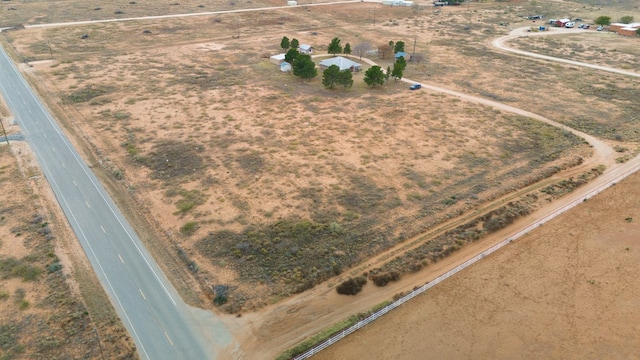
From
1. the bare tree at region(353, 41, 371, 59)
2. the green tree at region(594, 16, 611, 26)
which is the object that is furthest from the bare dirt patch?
the green tree at region(594, 16, 611, 26)

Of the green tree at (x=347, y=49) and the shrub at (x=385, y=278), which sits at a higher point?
the green tree at (x=347, y=49)

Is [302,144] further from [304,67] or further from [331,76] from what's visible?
[304,67]

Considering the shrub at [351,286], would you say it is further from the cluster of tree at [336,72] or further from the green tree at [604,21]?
the green tree at [604,21]

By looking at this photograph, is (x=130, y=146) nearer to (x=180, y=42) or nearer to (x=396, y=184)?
(x=396, y=184)

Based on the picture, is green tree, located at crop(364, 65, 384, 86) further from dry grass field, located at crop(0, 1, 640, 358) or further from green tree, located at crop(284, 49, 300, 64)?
green tree, located at crop(284, 49, 300, 64)

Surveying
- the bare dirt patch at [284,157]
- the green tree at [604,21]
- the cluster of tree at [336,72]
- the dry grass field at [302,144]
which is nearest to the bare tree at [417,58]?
the dry grass field at [302,144]

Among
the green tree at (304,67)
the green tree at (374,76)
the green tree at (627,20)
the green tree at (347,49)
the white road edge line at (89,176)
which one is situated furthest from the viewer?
the green tree at (627,20)
